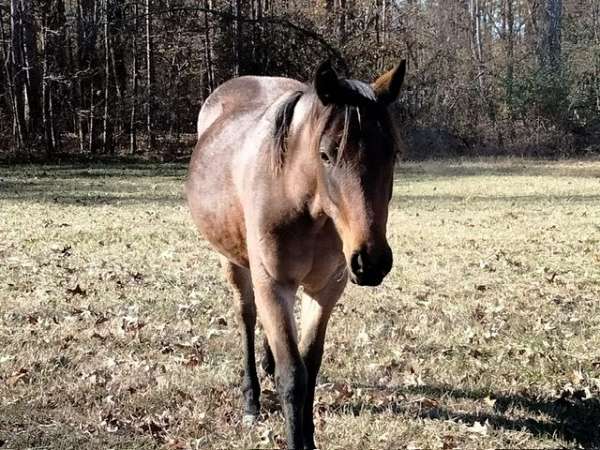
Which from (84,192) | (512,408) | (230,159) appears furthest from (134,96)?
(512,408)

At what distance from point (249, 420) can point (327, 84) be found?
1.85 meters

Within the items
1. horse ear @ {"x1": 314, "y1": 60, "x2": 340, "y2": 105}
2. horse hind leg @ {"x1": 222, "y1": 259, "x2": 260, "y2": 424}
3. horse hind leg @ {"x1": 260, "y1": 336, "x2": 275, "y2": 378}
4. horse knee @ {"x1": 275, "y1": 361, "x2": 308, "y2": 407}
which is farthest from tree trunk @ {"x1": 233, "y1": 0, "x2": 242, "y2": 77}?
horse ear @ {"x1": 314, "y1": 60, "x2": 340, "y2": 105}

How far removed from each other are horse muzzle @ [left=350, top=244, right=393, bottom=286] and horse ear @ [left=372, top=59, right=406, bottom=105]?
1.96 ft

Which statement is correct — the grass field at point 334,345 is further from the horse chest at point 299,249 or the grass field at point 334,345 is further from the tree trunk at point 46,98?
the tree trunk at point 46,98

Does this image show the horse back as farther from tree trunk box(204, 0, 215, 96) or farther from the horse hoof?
tree trunk box(204, 0, 215, 96)

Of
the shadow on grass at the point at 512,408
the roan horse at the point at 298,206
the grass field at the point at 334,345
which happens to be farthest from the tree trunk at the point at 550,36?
the roan horse at the point at 298,206

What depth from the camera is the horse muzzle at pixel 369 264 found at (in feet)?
7.72

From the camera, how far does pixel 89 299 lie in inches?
237

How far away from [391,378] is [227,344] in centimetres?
119

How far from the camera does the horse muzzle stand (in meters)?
2.35

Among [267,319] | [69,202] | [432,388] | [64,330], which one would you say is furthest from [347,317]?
[69,202]

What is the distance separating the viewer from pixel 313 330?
3348 millimetres

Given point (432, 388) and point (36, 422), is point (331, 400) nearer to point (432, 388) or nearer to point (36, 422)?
point (432, 388)

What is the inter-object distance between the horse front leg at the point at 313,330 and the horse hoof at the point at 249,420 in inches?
14.3
